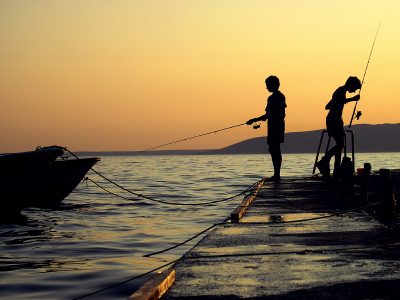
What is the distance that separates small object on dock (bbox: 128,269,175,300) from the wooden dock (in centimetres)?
5

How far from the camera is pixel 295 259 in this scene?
4137mm

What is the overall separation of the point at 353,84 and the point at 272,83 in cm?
195

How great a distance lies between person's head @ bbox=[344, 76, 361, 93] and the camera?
29.3 ft

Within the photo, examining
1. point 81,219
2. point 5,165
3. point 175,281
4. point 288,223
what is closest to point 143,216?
point 81,219

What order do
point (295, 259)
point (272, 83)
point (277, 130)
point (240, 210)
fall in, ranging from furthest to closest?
point (277, 130) → point (272, 83) → point (240, 210) → point (295, 259)

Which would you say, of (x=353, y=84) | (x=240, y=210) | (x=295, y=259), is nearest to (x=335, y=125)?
(x=353, y=84)

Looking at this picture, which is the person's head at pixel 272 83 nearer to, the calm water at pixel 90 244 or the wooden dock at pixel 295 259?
the calm water at pixel 90 244

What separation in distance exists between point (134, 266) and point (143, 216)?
580 cm

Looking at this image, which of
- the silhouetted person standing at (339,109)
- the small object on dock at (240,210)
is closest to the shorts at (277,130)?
the silhouetted person standing at (339,109)

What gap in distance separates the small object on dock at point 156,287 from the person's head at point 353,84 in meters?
6.54

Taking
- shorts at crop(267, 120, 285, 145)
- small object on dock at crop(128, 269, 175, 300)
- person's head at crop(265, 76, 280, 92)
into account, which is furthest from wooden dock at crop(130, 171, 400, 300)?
person's head at crop(265, 76, 280, 92)

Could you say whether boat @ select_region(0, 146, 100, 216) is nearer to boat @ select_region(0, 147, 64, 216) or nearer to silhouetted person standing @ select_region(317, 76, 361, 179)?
boat @ select_region(0, 147, 64, 216)

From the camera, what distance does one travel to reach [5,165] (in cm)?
1095

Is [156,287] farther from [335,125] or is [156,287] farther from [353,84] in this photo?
[353,84]
